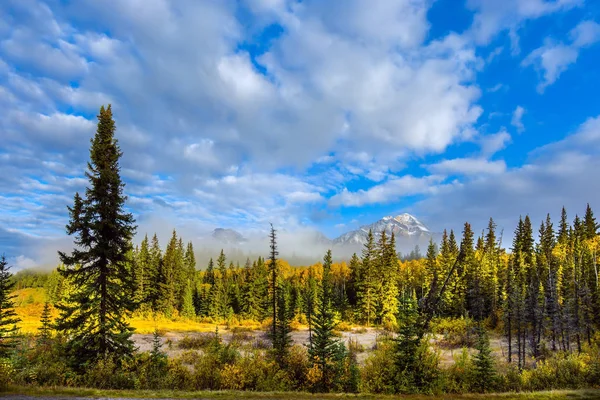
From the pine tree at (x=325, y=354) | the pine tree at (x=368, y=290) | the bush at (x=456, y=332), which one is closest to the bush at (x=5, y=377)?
the pine tree at (x=325, y=354)

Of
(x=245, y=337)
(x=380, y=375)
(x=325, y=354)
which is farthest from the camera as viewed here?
(x=245, y=337)

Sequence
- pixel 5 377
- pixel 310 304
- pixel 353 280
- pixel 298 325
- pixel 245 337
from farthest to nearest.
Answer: pixel 353 280 < pixel 298 325 < pixel 245 337 < pixel 310 304 < pixel 5 377

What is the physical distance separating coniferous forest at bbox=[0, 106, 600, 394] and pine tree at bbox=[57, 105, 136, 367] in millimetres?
85

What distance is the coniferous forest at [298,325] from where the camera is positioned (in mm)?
17219

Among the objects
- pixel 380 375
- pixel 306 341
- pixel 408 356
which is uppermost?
pixel 408 356

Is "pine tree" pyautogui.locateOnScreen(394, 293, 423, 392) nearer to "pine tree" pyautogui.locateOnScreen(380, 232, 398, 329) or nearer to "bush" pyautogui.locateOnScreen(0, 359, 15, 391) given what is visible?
"bush" pyautogui.locateOnScreen(0, 359, 15, 391)

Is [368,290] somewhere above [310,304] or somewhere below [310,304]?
above

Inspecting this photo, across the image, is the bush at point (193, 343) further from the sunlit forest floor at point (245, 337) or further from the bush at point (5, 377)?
the bush at point (5, 377)

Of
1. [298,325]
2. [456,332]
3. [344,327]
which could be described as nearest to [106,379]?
[344,327]

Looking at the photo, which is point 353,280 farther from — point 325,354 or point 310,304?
point 325,354

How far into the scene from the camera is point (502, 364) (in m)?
39.7

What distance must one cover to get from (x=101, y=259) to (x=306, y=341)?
34.3m

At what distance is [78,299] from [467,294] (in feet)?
242

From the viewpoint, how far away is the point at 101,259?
20109 mm
